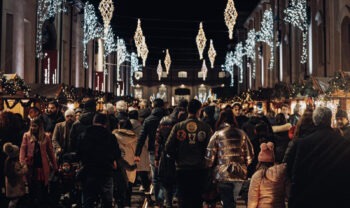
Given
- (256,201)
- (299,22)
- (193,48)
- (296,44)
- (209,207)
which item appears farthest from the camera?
(193,48)

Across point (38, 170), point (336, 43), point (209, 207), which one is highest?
point (336, 43)

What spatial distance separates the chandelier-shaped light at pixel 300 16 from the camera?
31.9 m

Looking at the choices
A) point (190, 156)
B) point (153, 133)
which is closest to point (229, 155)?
point (190, 156)

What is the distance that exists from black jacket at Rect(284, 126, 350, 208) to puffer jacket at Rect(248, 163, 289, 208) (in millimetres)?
1353

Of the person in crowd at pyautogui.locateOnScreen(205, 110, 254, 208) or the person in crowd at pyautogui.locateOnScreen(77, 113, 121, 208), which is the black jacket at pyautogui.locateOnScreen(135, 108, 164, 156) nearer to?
the person in crowd at pyautogui.locateOnScreen(77, 113, 121, 208)

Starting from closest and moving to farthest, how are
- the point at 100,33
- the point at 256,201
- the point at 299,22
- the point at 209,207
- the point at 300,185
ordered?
1. the point at 300,185
2. the point at 256,201
3. the point at 209,207
4. the point at 299,22
5. the point at 100,33

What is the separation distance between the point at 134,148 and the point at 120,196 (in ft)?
3.14

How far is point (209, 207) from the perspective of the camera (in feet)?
32.2

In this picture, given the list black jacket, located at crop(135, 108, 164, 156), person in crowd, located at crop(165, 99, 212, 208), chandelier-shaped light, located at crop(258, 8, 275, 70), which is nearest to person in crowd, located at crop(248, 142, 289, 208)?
person in crowd, located at crop(165, 99, 212, 208)

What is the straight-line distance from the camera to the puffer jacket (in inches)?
265

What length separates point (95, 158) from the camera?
8266 mm

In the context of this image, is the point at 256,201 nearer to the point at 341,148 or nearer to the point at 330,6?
the point at 341,148

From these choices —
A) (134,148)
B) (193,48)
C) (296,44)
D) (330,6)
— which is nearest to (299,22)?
(296,44)

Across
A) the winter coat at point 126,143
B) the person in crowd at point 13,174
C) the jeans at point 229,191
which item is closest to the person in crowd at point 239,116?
the winter coat at point 126,143
